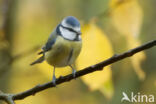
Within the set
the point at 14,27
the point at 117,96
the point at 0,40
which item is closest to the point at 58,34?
the point at 0,40

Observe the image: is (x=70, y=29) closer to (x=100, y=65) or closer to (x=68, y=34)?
(x=68, y=34)

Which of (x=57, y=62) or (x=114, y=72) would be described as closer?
(x=57, y=62)

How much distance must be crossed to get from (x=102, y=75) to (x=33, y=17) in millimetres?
1087

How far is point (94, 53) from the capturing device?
99 cm

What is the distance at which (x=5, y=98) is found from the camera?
853mm

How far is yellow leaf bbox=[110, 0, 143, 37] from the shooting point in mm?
1016

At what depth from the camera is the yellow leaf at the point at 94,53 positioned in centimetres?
97

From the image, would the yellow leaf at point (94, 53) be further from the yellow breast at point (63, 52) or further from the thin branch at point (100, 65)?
the thin branch at point (100, 65)

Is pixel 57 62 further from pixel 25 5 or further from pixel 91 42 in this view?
pixel 25 5

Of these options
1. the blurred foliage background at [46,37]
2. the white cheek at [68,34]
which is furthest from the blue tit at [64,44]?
the blurred foliage background at [46,37]

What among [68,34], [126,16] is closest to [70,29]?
[68,34]

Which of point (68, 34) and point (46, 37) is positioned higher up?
point (68, 34)

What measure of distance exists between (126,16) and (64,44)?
0.22 metres

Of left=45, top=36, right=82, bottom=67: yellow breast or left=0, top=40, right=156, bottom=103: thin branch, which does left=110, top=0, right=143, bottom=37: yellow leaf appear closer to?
left=45, top=36, right=82, bottom=67: yellow breast
